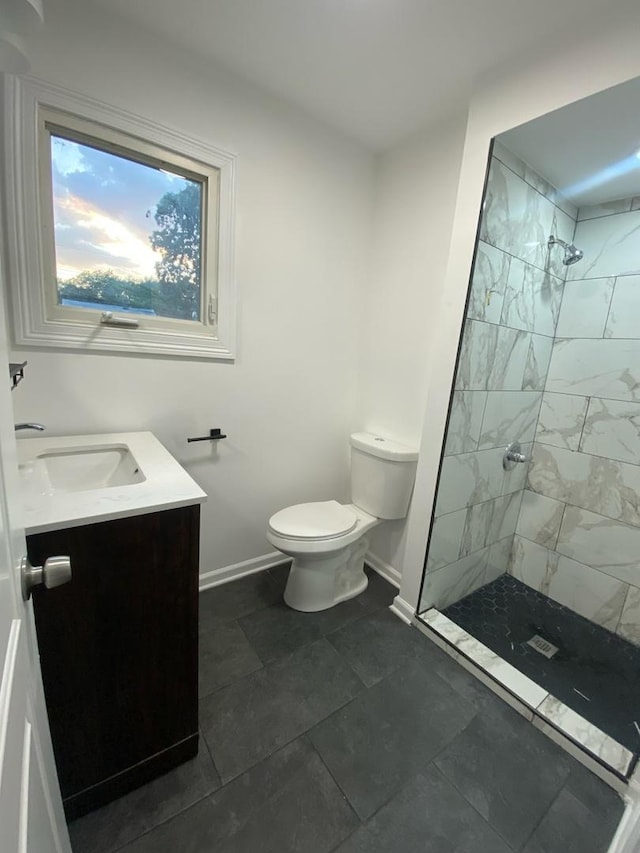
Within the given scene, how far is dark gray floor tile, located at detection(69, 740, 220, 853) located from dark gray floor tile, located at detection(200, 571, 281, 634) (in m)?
0.56

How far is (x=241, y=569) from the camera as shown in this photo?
2.04 metres

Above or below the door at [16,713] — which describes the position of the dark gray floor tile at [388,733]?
below

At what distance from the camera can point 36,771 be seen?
51 centimetres

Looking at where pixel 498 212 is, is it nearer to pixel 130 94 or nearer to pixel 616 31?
pixel 616 31

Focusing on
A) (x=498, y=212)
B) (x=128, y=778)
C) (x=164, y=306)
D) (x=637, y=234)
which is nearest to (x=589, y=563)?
(x=637, y=234)

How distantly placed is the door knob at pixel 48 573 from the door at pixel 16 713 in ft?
0.08

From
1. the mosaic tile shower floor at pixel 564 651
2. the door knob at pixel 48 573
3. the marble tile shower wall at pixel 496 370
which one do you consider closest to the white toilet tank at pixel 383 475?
the marble tile shower wall at pixel 496 370

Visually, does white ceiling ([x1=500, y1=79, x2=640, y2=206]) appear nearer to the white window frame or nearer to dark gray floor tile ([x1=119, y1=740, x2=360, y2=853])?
the white window frame

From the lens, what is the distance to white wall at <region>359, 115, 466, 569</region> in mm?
1745

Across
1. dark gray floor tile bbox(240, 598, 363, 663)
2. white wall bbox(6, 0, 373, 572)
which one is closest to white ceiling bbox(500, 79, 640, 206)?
white wall bbox(6, 0, 373, 572)

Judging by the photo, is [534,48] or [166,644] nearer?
[166,644]

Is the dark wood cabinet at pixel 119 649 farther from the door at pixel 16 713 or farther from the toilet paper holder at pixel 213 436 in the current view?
the toilet paper holder at pixel 213 436

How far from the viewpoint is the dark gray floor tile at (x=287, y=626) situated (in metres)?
1.60

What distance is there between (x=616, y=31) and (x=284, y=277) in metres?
1.36
